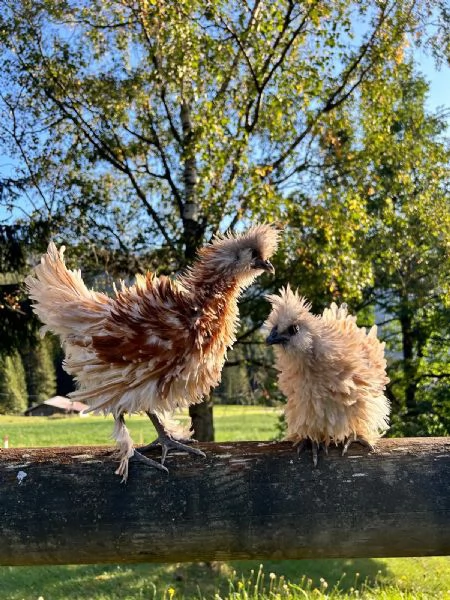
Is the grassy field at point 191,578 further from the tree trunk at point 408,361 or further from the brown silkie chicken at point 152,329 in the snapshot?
the brown silkie chicken at point 152,329

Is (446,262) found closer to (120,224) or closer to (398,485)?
(120,224)

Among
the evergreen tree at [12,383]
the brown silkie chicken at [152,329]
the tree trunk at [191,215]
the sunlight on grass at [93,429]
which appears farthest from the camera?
the sunlight on grass at [93,429]

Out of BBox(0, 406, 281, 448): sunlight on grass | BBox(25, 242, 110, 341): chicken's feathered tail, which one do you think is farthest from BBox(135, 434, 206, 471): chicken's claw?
BBox(0, 406, 281, 448): sunlight on grass

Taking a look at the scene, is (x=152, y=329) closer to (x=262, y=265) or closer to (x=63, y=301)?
(x=63, y=301)

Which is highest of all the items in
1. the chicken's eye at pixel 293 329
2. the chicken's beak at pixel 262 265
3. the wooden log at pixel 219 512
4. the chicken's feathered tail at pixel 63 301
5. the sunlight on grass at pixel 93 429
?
the chicken's beak at pixel 262 265

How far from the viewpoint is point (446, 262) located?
9.71m

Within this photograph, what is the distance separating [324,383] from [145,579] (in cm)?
724

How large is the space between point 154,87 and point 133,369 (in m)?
6.62

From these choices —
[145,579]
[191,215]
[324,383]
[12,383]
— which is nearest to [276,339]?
[324,383]

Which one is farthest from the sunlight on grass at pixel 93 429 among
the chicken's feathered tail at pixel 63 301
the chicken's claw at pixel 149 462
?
the chicken's claw at pixel 149 462

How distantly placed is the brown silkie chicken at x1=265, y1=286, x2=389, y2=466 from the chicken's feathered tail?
763 mm

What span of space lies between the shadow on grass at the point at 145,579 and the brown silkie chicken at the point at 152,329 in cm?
601

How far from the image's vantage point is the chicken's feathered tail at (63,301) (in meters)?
2.69

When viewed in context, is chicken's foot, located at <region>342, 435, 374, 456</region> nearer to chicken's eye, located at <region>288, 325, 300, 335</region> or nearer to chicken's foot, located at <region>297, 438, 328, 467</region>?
chicken's foot, located at <region>297, 438, 328, 467</region>
